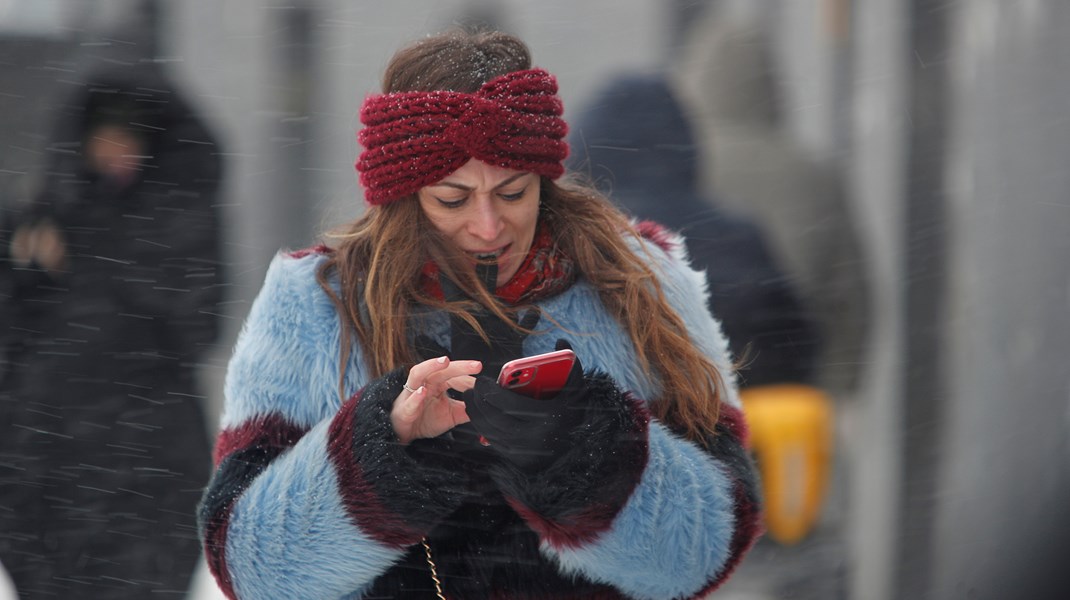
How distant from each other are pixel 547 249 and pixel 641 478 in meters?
0.25

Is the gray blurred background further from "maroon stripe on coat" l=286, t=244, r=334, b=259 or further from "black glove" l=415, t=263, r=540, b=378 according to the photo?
"black glove" l=415, t=263, r=540, b=378

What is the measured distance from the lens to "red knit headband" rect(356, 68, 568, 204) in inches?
40.8

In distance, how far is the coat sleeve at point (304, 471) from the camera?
102 cm

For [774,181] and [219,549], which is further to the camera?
[774,181]

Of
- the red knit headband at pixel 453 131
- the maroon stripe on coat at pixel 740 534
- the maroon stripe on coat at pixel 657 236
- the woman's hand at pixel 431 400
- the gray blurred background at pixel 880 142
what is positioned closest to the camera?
the woman's hand at pixel 431 400

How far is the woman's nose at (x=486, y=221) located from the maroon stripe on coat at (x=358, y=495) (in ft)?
0.64

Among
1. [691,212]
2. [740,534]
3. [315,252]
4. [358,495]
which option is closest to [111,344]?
[315,252]

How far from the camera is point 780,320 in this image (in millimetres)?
1613

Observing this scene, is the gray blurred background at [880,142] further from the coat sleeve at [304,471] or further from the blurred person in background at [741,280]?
the coat sleeve at [304,471]

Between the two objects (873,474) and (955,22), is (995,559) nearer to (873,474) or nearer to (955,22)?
(873,474)

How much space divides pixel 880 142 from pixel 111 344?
1132 millimetres

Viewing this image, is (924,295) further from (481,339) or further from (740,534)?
(481,339)

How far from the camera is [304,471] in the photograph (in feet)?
3.45

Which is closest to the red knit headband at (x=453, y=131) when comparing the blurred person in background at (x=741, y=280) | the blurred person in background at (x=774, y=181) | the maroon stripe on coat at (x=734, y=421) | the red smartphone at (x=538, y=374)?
the red smartphone at (x=538, y=374)
